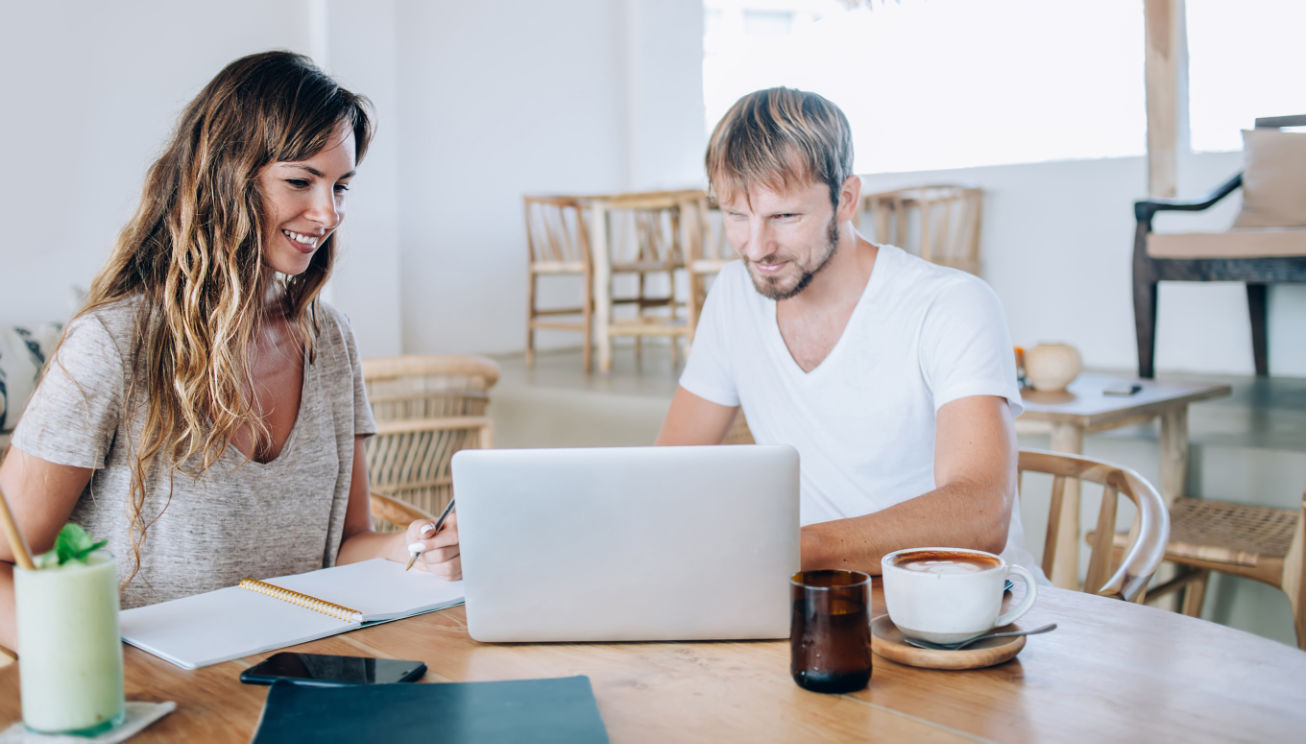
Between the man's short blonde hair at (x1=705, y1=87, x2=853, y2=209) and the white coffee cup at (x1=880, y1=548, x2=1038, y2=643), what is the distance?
2.47 feet

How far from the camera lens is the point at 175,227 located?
1.29m

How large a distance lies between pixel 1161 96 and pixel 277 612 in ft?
14.3

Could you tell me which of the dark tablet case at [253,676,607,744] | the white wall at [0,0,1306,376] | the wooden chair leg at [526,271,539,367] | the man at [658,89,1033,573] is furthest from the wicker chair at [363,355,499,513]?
the wooden chair leg at [526,271,539,367]

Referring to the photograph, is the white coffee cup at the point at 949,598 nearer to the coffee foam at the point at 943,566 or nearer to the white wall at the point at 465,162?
the coffee foam at the point at 943,566

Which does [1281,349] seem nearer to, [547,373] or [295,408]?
[547,373]

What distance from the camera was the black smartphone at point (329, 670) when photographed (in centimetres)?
82

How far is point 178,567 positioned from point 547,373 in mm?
3768

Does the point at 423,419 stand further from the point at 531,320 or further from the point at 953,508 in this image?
the point at 531,320

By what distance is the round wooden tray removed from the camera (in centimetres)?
85

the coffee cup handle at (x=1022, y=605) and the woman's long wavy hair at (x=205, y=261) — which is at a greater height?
the woman's long wavy hair at (x=205, y=261)

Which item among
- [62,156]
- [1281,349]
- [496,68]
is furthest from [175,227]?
[496,68]

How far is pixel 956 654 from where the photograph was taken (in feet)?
2.78

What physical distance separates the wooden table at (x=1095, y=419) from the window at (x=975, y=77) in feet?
8.08

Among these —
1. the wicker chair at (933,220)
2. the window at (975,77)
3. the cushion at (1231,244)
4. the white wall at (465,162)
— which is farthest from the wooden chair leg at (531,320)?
the cushion at (1231,244)
